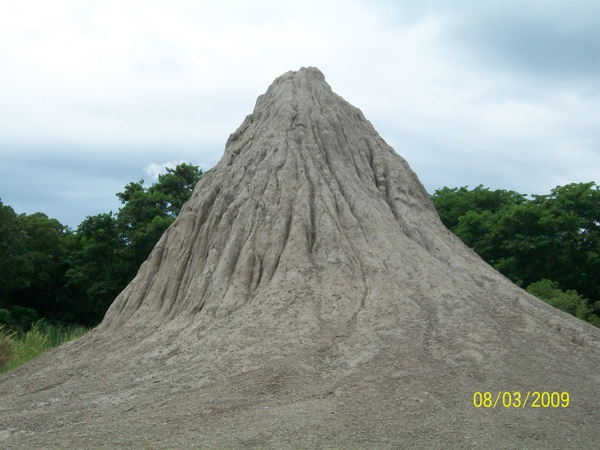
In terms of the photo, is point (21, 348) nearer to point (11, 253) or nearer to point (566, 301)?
point (11, 253)

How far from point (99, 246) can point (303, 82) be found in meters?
13.9

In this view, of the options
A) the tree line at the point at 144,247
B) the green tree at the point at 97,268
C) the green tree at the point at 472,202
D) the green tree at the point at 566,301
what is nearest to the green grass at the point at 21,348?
the green tree at the point at 97,268

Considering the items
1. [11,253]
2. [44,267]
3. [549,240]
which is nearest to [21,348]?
[11,253]

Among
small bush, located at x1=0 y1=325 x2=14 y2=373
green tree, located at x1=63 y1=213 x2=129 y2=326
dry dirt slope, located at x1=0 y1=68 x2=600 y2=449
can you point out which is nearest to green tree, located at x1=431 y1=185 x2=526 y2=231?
green tree, located at x1=63 y1=213 x2=129 y2=326

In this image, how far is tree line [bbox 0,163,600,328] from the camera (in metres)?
25.4

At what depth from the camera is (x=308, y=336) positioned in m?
10.9

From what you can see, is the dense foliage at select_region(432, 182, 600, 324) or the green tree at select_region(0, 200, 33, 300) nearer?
the dense foliage at select_region(432, 182, 600, 324)

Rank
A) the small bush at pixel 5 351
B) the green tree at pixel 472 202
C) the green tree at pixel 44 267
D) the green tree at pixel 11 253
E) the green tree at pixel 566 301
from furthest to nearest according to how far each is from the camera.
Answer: the green tree at pixel 472 202 → the green tree at pixel 44 267 → the green tree at pixel 11 253 → the green tree at pixel 566 301 → the small bush at pixel 5 351

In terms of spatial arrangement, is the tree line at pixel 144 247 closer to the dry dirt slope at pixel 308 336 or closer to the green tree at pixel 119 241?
the green tree at pixel 119 241
